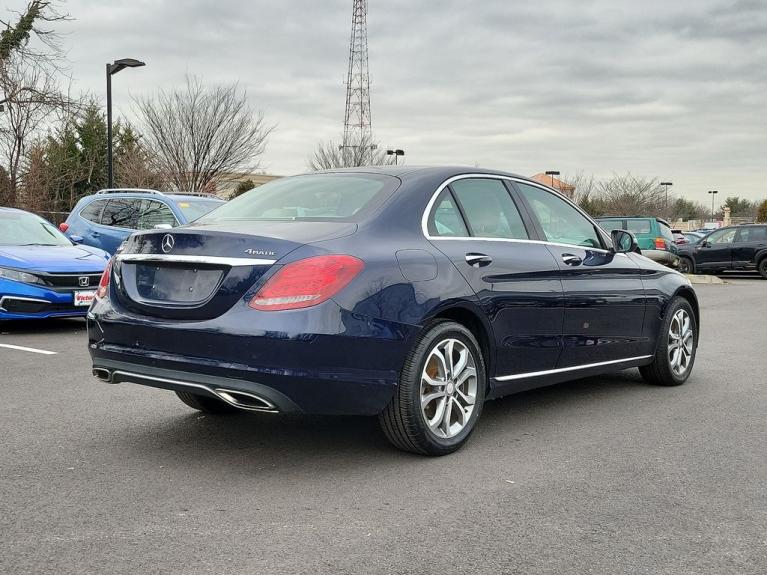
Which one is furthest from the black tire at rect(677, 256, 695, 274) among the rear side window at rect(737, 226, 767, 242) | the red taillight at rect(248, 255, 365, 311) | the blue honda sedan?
the red taillight at rect(248, 255, 365, 311)

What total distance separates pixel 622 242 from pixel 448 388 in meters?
2.53

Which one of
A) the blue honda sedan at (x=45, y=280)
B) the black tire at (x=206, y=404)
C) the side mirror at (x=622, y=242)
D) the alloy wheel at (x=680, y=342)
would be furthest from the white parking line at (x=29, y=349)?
the alloy wheel at (x=680, y=342)

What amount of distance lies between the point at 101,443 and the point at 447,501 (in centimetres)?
213

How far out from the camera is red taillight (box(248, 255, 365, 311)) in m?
4.06

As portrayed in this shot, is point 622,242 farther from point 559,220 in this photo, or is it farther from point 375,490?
point 375,490

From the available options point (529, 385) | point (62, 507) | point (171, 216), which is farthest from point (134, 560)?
point (171, 216)

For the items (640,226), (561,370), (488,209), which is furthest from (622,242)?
(640,226)

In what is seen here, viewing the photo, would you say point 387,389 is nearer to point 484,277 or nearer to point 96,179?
point 484,277

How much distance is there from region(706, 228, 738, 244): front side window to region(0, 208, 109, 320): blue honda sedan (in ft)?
68.2

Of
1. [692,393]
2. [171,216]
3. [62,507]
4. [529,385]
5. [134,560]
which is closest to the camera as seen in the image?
[134,560]

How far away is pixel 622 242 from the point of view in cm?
650

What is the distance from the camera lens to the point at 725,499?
3.97m

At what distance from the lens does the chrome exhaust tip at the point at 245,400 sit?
404 centimetres

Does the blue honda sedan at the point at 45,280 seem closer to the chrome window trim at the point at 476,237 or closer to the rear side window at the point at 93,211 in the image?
the rear side window at the point at 93,211
